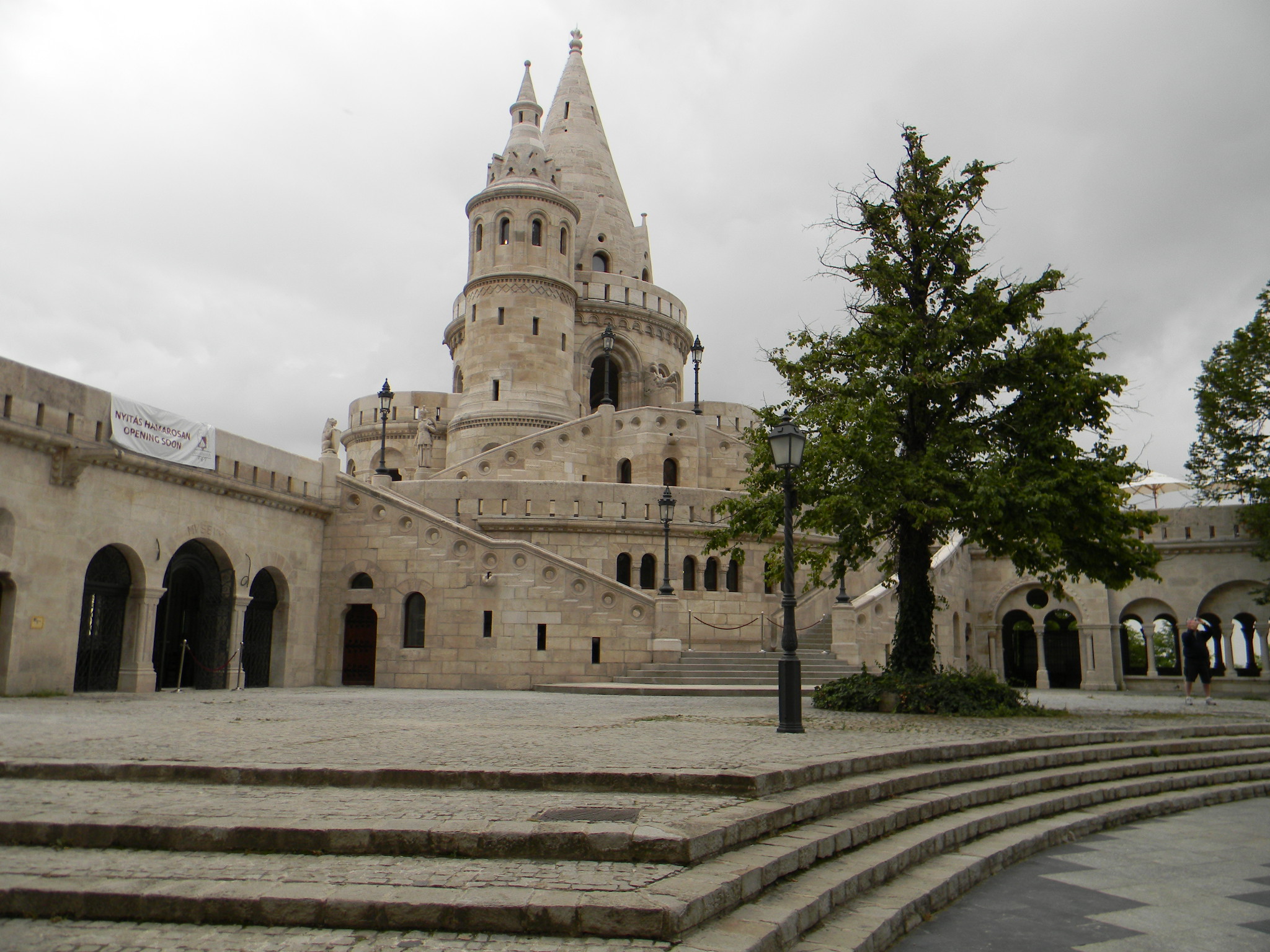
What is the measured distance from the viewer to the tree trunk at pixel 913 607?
51.6ft

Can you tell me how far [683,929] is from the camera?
4273 millimetres

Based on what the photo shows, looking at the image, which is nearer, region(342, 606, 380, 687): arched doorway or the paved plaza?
the paved plaza

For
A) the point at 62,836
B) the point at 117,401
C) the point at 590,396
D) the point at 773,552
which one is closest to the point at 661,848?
the point at 62,836

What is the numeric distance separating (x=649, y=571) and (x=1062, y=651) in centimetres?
1461

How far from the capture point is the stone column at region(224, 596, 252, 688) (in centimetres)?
2122

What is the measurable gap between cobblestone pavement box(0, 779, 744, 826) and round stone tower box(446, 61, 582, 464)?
33659 millimetres

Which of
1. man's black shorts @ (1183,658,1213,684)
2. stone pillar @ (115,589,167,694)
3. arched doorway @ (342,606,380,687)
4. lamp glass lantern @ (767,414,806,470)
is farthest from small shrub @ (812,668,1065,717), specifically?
arched doorway @ (342,606,380,687)

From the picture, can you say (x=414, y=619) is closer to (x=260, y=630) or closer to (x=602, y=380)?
(x=260, y=630)

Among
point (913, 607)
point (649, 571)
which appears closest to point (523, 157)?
point (649, 571)

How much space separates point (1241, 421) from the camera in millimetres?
26312

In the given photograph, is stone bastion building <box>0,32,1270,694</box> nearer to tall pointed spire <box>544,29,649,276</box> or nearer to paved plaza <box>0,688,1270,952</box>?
paved plaza <box>0,688,1270,952</box>

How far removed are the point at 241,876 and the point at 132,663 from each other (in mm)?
15903

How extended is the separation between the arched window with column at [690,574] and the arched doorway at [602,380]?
64.8 ft

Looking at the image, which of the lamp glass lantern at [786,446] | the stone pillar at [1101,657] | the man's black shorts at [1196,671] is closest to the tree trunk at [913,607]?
the lamp glass lantern at [786,446]
